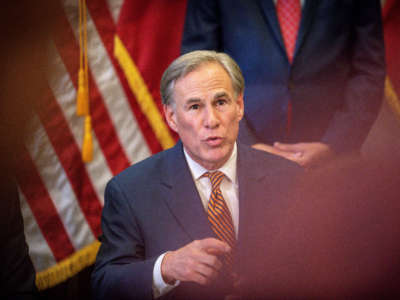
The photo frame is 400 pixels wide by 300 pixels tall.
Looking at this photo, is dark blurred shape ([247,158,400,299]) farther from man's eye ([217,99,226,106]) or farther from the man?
man's eye ([217,99,226,106])

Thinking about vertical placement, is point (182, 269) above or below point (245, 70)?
below

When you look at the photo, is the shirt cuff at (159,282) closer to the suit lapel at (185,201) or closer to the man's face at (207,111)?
the suit lapel at (185,201)

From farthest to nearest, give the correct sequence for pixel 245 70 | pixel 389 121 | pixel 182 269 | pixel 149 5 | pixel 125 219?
pixel 149 5
pixel 389 121
pixel 245 70
pixel 125 219
pixel 182 269

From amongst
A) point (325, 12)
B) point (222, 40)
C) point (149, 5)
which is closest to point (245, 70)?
point (222, 40)

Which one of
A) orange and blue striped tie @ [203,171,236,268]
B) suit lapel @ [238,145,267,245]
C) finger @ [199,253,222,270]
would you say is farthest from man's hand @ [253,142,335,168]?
Result: finger @ [199,253,222,270]

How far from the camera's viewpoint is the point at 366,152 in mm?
1175

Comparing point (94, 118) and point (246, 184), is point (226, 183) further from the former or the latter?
point (94, 118)

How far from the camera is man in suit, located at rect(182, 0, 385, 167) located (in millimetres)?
1100

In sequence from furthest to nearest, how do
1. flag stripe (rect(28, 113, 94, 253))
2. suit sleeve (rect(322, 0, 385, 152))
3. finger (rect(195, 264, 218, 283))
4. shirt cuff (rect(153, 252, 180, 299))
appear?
suit sleeve (rect(322, 0, 385, 152)) < flag stripe (rect(28, 113, 94, 253)) < shirt cuff (rect(153, 252, 180, 299)) < finger (rect(195, 264, 218, 283))

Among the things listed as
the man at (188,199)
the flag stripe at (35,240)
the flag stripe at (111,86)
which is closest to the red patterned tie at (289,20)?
the man at (188,199)

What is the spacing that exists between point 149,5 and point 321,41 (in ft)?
1.98

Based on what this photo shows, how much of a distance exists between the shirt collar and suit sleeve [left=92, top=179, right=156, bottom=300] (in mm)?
149

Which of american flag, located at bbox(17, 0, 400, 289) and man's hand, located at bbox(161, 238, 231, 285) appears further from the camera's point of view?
american flag, located at bbox(17, 0, 400, 289)

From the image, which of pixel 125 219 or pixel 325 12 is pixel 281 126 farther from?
pixel 125 219
